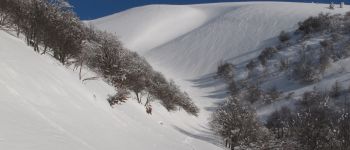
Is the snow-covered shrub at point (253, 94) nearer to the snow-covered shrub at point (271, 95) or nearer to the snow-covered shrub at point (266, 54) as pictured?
the snow-covered shrub at point (271, 95)

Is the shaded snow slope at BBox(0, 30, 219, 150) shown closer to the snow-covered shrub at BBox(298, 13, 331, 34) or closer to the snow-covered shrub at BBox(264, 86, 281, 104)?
the snow-covered shrub at BBox(264, 86, 281, 104)

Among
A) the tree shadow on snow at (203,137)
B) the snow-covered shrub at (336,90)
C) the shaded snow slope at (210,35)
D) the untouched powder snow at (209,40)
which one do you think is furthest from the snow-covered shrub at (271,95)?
the tree shadow on snow at (203,137)

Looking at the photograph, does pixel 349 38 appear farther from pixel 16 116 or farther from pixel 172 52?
pixel 16 116

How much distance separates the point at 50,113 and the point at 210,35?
100 metres

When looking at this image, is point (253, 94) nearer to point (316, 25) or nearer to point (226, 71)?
point (226, 71)

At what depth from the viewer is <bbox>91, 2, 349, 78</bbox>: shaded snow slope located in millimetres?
89688

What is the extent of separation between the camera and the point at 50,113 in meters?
10.7

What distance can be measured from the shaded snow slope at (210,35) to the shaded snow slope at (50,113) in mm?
67766

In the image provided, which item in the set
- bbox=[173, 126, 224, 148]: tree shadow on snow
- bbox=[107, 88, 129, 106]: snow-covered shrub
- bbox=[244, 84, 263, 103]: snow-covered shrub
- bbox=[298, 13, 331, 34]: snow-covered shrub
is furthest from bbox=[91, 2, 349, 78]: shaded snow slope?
bbox=[107, 88, 129, 106]: snow-covered shrub

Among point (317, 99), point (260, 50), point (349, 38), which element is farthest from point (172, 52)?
point (317, 99)

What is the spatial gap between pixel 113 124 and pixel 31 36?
16.8ft

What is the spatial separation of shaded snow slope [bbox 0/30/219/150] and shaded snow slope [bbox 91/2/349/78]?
67.8m

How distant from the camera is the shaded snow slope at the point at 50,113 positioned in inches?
332

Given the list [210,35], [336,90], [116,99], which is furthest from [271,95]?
[210,35]
